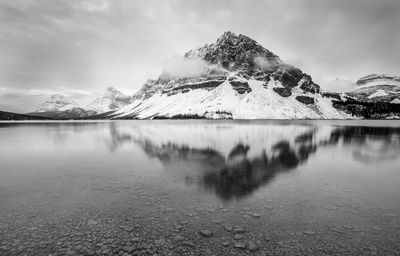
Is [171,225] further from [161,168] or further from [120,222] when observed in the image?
[161,168]

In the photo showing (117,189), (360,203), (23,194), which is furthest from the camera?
(117,189)

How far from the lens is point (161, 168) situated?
92.0 feet

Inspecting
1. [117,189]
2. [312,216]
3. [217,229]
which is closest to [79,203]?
[117,189]

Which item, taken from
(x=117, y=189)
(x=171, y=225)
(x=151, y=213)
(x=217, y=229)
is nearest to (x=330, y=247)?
(x=217, y=229)

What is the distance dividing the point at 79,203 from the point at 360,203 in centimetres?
2110

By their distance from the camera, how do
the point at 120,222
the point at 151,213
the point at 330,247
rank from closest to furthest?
1. the point at 330,247
2. the point at 120,222
3. the point at 151,213

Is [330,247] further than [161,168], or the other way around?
[161,168]

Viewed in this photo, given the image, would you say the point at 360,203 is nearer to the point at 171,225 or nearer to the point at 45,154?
the point at 171,225

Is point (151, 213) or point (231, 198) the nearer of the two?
point (151, 213)

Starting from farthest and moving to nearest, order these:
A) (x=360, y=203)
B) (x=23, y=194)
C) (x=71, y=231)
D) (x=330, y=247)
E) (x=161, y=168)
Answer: (x=161, y=168) < (x=23, y=194) < (x=360, y=203) < (x=71, y=231) < (x=330, y=247)

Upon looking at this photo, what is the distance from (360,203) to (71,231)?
64.9 ft

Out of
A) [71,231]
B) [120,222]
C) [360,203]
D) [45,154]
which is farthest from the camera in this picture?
[45,154]

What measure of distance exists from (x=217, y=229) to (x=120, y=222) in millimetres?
6009

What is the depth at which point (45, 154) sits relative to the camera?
38469 mm
